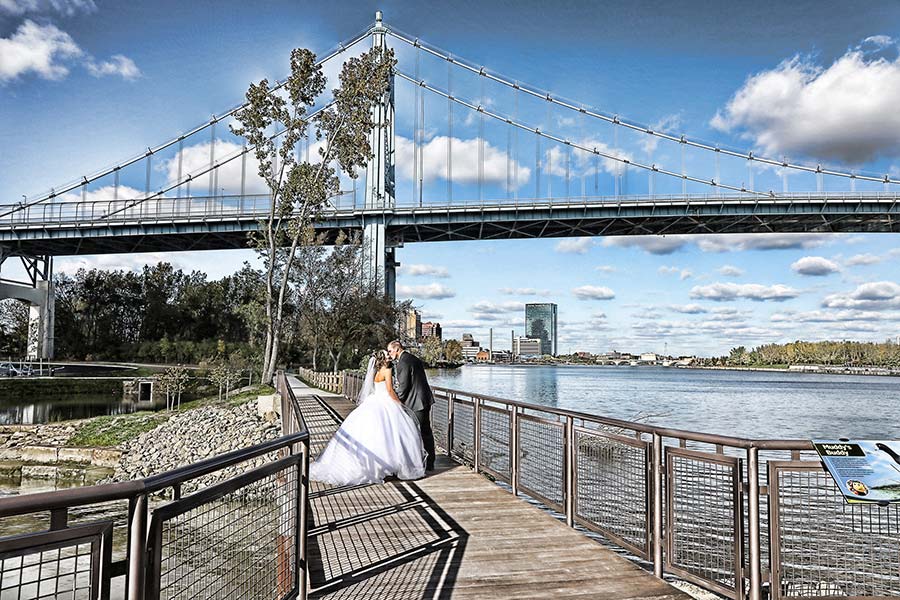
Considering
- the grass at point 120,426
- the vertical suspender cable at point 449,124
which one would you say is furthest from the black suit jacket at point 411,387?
the vertical suspender cable at point 449,124

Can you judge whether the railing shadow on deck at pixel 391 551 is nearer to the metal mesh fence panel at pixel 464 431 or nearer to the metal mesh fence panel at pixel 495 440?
the metal mesh fence panel at pixel 495 440

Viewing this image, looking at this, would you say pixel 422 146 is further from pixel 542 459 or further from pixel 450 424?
pixel 542 459

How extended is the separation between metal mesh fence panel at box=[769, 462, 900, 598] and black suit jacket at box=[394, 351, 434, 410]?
5.59 m

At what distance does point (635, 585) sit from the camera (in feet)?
14.3

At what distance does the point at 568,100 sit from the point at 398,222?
63.1 feet

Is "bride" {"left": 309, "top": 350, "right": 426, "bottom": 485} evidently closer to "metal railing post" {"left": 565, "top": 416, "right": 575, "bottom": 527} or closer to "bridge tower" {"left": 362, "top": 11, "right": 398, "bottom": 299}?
"metal railing post" {"left": 565, "top": 416, "right": 575, "bottom": 527}

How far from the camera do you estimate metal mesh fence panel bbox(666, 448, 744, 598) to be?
3.93 m

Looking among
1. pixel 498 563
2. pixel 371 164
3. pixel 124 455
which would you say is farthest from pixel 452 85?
pixel 498 563

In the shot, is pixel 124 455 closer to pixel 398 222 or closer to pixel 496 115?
pixel 398 222

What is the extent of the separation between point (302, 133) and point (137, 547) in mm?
24933

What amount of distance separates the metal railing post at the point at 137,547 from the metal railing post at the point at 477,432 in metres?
6.29

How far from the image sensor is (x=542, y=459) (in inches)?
260

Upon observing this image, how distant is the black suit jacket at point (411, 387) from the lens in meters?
8.98

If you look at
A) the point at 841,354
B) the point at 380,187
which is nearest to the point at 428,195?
the point at 380,187
